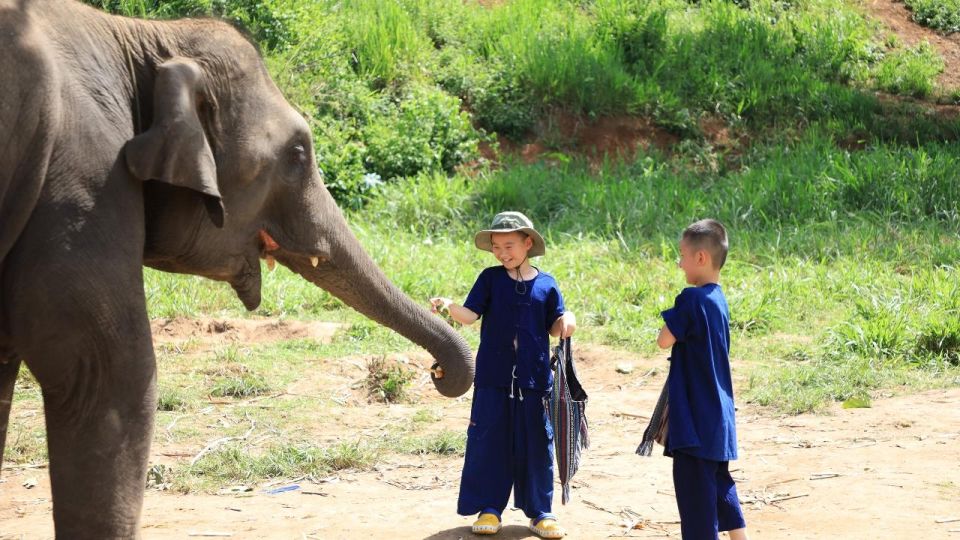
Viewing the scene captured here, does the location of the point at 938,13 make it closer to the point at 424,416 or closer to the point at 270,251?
the point at 424,416

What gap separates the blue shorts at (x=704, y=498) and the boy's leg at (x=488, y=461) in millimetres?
863

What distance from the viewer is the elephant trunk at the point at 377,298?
438 cm

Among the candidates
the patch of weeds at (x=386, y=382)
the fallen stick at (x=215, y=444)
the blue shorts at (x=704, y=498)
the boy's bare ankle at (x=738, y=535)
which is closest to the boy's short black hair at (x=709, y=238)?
the blue shorts at (x=704, y=498)

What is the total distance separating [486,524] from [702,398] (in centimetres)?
109

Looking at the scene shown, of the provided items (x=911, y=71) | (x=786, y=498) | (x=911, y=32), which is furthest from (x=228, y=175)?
(x=911, y=32)

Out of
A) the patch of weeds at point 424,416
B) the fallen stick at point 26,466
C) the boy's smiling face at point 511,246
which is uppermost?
the boy's smiling face at point 511,246

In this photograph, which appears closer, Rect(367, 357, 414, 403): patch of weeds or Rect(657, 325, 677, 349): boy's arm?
Rect(657, 325, 677, 349): boy's arm

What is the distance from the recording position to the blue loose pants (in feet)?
16.1

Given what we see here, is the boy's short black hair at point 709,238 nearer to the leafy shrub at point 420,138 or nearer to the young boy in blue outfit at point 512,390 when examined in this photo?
the young boy in blue outfit at point 512,390

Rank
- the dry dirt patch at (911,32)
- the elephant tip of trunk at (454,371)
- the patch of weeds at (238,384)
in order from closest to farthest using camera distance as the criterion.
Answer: the elephant tip of trunk at (454,371), the patch of weeds at (238,384), the dry dirt patch at (911,32)

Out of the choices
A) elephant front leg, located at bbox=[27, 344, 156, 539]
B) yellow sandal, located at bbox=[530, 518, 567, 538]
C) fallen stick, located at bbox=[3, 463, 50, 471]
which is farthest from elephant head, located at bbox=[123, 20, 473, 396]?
fallen stick, located at bbox=[3, 463, 50, 471]

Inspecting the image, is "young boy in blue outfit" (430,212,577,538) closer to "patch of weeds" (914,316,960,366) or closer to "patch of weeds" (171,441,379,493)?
"patch of weeds" (171,441,379,493)

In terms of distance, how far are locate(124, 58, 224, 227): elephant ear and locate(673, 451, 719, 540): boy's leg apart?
1.72 meters

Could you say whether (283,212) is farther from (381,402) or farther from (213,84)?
(381,402)
